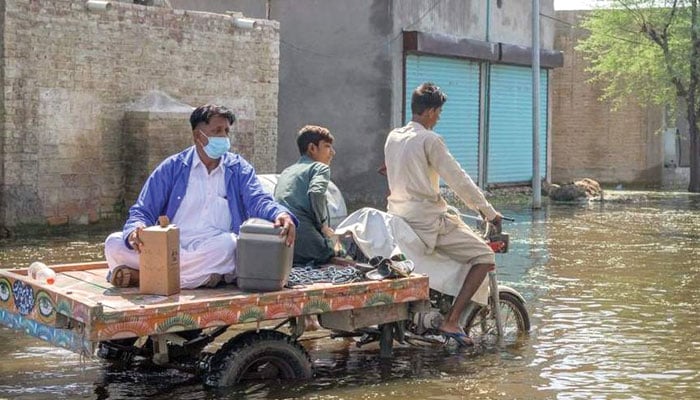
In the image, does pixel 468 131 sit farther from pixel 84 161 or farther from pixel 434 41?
pixel 84 161

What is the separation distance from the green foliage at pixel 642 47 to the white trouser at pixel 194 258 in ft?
73.5

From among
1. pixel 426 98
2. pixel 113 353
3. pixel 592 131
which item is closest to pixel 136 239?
pixel 113 353

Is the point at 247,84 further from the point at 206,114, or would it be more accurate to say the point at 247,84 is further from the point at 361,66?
the point at 206,114

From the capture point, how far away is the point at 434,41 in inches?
922

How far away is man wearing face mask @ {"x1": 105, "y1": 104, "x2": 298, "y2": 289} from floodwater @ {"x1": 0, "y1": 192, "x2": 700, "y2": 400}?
2.39 ft

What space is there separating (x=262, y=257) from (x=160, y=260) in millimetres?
585

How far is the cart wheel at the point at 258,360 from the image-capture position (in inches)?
268

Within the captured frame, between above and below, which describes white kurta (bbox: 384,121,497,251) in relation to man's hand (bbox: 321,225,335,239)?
above

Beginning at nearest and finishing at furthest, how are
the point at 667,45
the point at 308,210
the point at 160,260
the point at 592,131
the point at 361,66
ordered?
the point at 160,260 < the point at 308,210 < the point at 361,66 < the point at 667,45 < the point at 592,131

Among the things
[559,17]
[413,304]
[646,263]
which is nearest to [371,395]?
[413,304]

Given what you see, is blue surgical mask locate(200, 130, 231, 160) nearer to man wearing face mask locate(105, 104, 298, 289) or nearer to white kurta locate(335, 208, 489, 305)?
man wearing face mask locate(105, 104, 298, 289)

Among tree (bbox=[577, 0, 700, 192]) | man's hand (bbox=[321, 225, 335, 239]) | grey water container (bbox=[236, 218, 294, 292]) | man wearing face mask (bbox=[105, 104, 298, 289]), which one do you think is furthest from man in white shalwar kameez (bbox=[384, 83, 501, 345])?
tree (bbox=[577, 0, 700, 192])

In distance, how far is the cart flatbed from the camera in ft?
20.3

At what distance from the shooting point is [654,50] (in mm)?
28594
